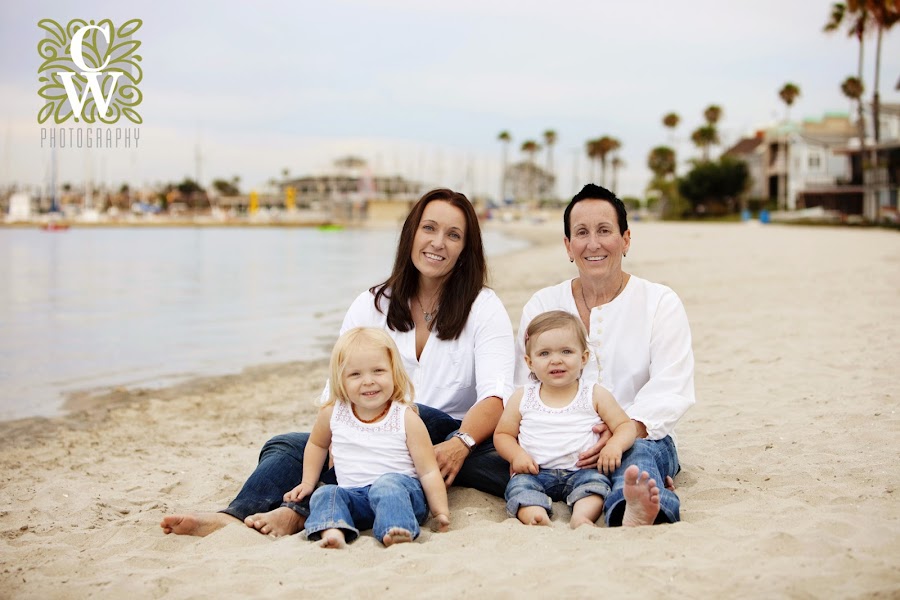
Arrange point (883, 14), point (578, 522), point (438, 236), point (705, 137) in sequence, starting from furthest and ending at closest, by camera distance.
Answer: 1. point (705, 137)
2. point (883, 14)
3. point (438, 236)
4. point (578, 522)

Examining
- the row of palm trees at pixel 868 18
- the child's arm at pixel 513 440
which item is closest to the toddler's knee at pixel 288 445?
the child's arm at pixel 513 440

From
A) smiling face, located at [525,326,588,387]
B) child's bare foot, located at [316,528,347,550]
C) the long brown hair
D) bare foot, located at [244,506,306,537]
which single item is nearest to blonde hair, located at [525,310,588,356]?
smiling face, located at [525,326,588,387]

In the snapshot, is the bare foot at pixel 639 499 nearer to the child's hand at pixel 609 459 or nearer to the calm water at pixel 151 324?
the child's hand at pixel 609 459

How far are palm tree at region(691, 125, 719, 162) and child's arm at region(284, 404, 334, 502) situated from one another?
7345 cm

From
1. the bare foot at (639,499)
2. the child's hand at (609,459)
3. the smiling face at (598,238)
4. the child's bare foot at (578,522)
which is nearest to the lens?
the bare foot at (639,499)

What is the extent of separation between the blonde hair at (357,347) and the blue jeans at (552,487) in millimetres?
661

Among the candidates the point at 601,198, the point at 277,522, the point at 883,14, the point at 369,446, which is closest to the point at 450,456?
the point at 369,446

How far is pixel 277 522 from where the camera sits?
150 inches

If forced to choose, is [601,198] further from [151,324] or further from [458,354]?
[151,324]

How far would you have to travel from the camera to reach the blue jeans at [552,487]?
378 cm

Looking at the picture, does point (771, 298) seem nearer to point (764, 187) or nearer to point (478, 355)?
point (478, 355)

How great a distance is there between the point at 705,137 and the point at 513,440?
7434cm

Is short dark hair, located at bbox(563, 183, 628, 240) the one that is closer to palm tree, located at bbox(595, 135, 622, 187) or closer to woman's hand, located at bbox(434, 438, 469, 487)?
woman's hand, located at bbox(434, 438, 469, 487)

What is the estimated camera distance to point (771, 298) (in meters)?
12.4
